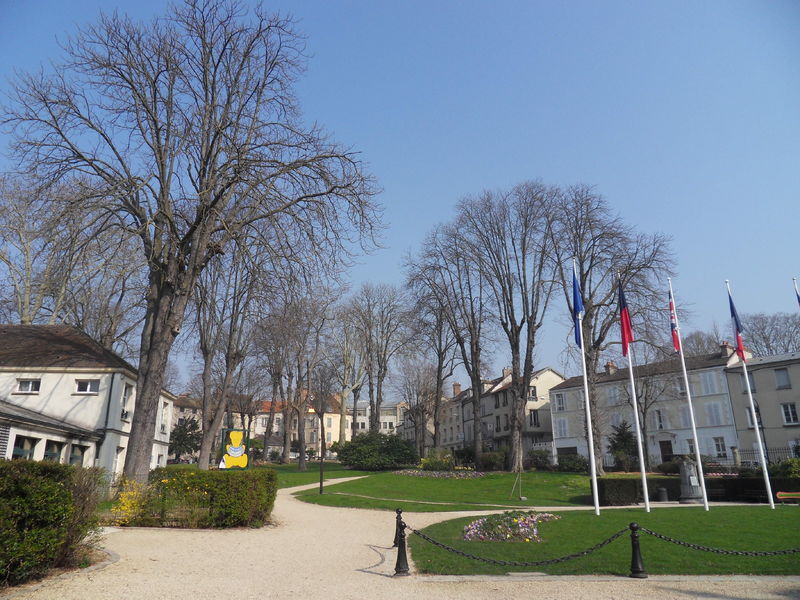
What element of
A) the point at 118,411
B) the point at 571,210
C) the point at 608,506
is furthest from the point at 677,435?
the point at 118,411

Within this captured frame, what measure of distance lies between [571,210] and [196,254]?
21.0m

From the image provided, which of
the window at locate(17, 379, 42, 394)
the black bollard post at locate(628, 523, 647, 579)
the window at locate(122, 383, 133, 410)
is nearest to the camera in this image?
the black bollard post at locate(628, 523, 647, 579)

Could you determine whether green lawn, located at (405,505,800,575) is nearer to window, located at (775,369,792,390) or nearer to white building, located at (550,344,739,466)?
white building, located at (550,344,739,466)

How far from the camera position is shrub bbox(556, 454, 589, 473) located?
32.8 metres

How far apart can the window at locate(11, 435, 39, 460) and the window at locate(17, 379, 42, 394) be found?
5667 millimetres

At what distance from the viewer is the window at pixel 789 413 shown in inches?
1502

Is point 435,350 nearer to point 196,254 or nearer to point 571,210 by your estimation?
point 571,210

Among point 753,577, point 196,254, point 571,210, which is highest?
point 571,210

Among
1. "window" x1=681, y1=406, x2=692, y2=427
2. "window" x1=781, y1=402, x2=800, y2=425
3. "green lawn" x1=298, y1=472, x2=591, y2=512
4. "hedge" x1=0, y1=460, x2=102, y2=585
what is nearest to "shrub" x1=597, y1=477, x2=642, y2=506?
"green lawn" x1=298, y1=472, x2=591, y2=512

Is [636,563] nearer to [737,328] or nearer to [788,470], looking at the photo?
[737,328]

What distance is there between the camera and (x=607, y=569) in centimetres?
867

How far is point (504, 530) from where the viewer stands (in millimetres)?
11789

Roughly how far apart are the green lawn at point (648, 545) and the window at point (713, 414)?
30.9m

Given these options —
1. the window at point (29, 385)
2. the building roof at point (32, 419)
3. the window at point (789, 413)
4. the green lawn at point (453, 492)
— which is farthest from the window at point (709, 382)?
the window at point (29, 385)
